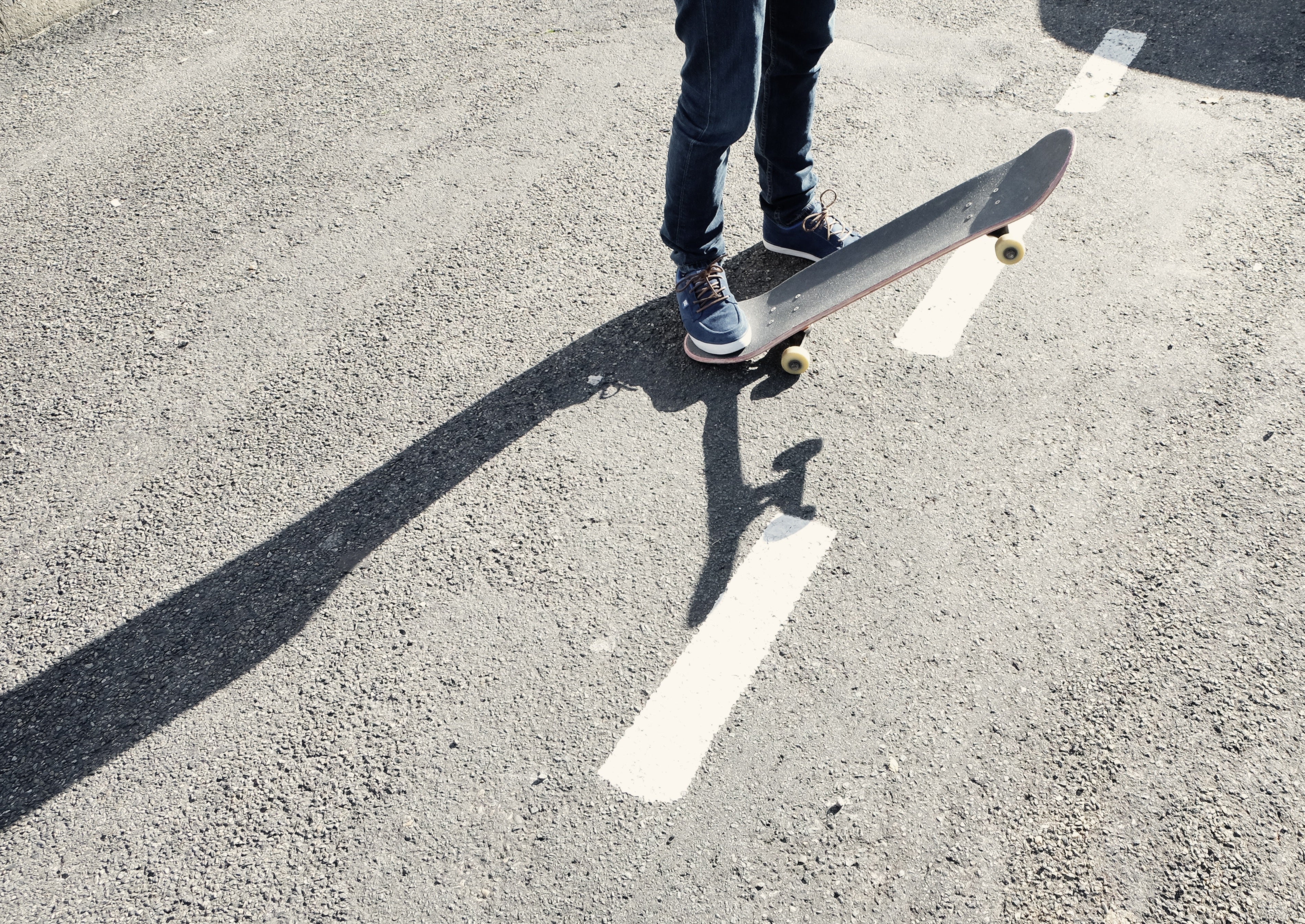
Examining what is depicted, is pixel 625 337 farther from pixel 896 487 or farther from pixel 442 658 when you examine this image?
pixel 442 658

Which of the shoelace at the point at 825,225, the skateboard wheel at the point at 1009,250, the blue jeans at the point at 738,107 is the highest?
the blue jeans at the point at 738,107

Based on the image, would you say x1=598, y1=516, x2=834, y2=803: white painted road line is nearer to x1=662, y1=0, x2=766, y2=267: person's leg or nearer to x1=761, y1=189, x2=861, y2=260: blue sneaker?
x1=662, y1=0, x2=766, y2=267: person's leg

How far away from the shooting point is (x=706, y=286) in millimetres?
3109

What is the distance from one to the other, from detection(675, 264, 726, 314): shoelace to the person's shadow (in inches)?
8.2

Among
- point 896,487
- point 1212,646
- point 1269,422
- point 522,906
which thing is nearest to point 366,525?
point 522,906

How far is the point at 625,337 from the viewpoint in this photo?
10.8ft

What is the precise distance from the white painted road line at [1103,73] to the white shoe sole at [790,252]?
5.49 feet

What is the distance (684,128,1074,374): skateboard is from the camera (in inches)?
113

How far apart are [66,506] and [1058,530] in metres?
3.09

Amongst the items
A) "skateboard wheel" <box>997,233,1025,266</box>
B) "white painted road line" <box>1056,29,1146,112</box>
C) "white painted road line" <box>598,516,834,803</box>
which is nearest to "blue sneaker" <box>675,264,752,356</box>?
"white painted road line" <box>598,516,834,803</box>

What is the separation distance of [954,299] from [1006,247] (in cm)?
48

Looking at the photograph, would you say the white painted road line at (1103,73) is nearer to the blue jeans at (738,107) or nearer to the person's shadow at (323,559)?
the blue jeans at (738,107)

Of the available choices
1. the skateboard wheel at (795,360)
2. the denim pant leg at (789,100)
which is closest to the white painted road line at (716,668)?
the skateboard wheel at (795,360)

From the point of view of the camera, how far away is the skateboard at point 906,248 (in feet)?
9.45
